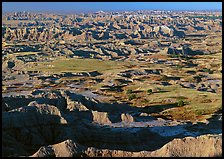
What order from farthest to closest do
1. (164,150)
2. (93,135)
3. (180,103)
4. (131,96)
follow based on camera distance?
(131,96) → (180,103) → (93,135) → (164,150)

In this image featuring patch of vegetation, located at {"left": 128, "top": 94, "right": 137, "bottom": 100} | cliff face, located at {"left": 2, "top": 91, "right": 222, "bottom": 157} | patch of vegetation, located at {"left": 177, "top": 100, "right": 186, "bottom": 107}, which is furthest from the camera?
patch of vegetation, located at {"left": 128, "top": 94, "right": 137, "bottom": 100}

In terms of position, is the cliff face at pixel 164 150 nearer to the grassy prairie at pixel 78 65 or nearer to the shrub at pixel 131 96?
the shrub at pixel 131 96

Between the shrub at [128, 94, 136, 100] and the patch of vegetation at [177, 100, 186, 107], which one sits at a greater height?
the shrub at [128, 94, 136, 100]

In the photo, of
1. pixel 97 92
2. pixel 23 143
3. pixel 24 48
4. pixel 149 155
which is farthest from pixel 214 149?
pixel 24 48

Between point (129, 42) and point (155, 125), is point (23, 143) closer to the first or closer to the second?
point (155, 125)

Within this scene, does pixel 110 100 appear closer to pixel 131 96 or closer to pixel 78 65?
pixel 131 96

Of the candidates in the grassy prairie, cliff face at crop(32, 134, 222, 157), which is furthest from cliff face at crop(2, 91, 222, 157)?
the grassy prairie

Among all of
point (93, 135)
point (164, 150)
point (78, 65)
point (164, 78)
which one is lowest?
point (164, 150)

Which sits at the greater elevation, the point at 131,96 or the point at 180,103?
the point at 131,96

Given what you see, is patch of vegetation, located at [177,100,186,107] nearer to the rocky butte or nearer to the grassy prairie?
the rocky butte

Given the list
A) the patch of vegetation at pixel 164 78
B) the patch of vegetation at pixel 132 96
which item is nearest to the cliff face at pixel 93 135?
the patch of vegetation at pixel 132 96

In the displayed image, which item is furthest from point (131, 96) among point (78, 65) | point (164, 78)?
→ point (78, 65)
